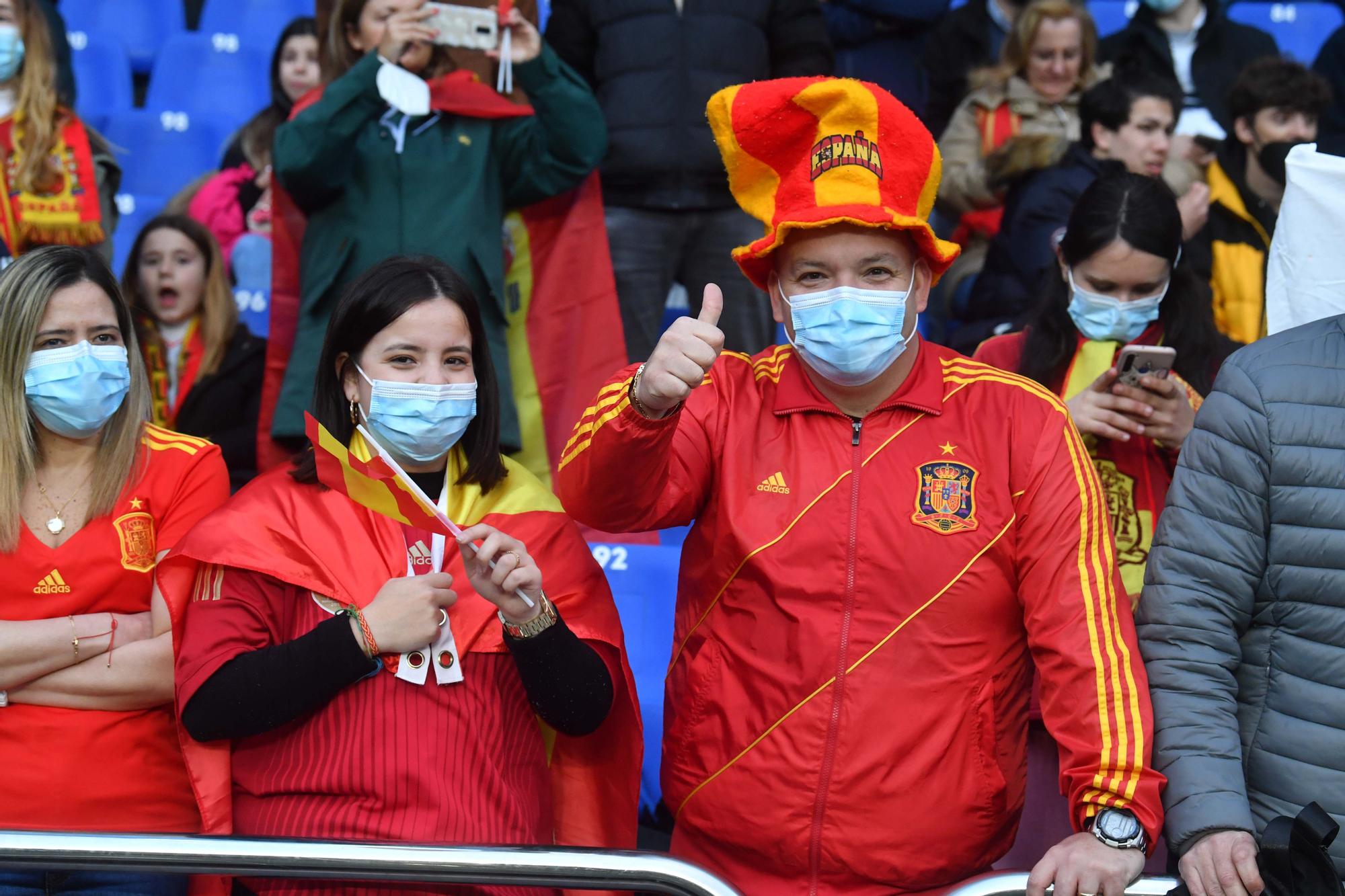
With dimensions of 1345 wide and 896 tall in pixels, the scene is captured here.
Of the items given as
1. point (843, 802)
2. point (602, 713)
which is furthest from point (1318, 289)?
point (602, 713)

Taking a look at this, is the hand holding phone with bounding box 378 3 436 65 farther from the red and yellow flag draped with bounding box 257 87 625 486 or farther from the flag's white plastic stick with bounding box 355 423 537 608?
the flag's white plastic stick with bounding box 355 423 537 608

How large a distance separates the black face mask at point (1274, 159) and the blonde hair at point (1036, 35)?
855 mm

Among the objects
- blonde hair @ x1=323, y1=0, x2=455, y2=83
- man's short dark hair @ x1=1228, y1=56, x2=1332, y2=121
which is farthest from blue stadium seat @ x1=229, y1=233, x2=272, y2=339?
man's short dark hair @ x1=1228, y1=56, x2=1332, y2=121

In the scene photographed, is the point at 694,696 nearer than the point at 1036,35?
Yes

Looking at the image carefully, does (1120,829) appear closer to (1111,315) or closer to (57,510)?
(1111,315)

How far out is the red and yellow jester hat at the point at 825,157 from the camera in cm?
263

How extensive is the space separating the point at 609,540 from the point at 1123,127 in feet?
7.14

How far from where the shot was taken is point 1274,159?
500cm

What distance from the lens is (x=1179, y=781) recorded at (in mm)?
2359

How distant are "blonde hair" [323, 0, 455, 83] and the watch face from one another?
313 cm

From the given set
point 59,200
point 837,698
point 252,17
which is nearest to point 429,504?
point 837,698

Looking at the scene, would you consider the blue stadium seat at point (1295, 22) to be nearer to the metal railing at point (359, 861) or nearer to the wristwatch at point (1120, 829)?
the wristwatch at point (1120, 829)

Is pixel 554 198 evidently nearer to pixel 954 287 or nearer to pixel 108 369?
pixel 954 287

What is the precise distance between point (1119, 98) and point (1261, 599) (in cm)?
288
